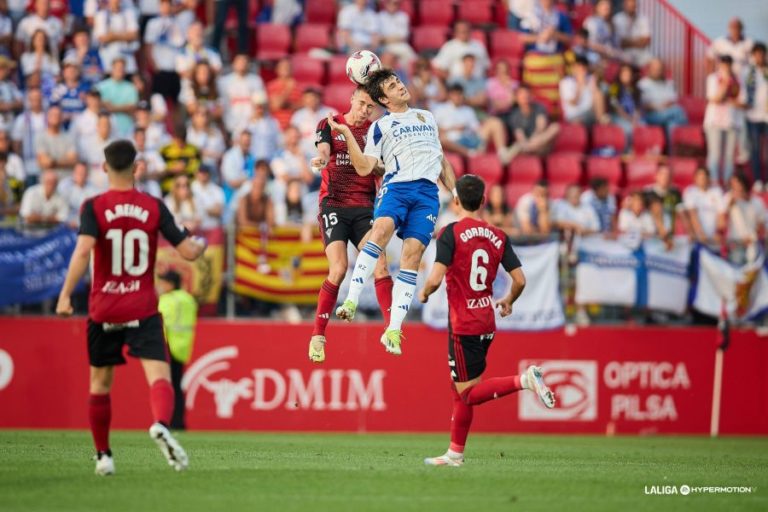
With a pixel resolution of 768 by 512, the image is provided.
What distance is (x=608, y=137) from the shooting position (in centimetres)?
2466

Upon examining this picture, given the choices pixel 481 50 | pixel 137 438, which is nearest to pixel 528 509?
pixel 137 438

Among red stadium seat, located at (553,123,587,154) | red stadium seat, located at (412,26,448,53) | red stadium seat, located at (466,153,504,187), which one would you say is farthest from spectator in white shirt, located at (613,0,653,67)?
red stadium seat, located at (466,153,504,187)

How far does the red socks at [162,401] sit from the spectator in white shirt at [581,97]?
1608 cm

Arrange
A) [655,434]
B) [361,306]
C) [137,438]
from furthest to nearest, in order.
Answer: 1. [655,434]
2. [361,306]
3. [137,438]

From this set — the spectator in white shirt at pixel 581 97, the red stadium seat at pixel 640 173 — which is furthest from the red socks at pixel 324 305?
the spectator in white shirt at pixel 581 97

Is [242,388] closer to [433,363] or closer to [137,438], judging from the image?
[433,363]

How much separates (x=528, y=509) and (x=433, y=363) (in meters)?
11.4

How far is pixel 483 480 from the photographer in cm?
983

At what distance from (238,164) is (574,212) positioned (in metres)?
5.24

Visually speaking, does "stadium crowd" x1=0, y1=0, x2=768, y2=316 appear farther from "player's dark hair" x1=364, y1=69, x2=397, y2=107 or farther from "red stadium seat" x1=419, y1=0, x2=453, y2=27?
"player's dark hair" x1=364, y1=69, x2=397, y2=107

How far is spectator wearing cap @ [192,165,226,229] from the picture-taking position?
64.0 ft

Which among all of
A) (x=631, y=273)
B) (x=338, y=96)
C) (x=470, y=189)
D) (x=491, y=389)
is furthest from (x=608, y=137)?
(x=491, y=389)

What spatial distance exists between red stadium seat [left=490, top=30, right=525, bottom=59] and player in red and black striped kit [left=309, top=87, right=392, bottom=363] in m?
13.2

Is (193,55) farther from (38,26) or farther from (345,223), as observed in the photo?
(345,223)
